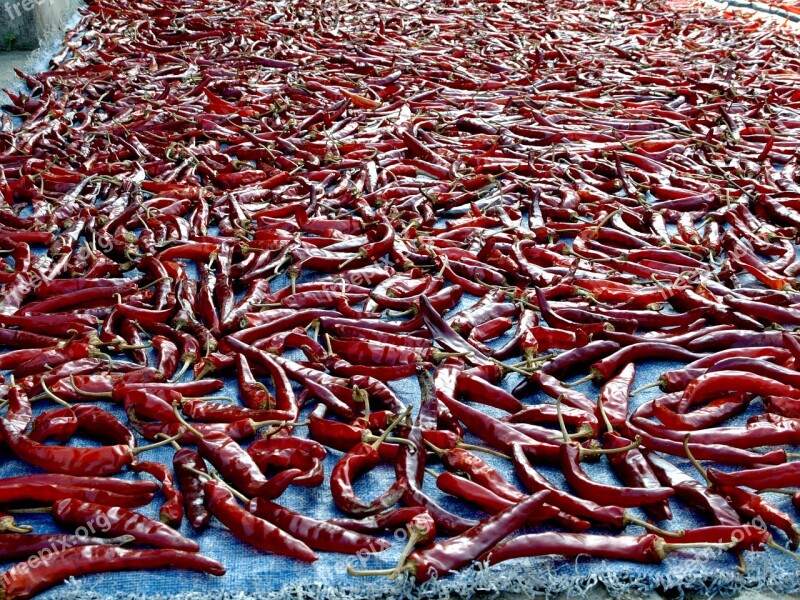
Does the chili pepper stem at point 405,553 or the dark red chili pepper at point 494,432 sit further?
the dark red chili pepper at point 494,432

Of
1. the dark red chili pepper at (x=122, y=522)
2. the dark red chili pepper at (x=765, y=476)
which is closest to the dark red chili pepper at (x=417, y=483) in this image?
the dark red chili pepper at (x=122, y=522)

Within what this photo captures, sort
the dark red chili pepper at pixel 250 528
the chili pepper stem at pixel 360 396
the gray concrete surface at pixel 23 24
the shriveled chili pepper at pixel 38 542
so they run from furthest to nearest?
the gray concrete surface at pixel 23 24 → the chili pepper stem at pixel 360 396 → the dark red chili pepper at pixel 250 528 → the shriveled chili pepper at pixel 38 542

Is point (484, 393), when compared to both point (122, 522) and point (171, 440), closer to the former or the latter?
point (171, 440)

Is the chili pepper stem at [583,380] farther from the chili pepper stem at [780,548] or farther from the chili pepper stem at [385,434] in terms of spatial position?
the chili pepper stem at [780,548]

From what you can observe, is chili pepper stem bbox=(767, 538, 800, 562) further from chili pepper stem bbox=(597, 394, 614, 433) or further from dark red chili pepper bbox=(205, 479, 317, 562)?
dark red chili pepper bbox=(205, 479, 317, 562)

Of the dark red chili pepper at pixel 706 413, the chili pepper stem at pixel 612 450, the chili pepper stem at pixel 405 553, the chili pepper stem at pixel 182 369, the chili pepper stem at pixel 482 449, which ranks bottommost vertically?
the dark red chili pepper at pixel 706 413

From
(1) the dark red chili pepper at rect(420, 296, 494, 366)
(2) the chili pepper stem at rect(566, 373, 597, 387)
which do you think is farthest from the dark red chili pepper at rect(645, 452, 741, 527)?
(1) the dark red chili pepper at rect(420, 296, 494, 366)

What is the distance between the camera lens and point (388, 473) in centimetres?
311

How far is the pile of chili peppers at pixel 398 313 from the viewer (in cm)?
281

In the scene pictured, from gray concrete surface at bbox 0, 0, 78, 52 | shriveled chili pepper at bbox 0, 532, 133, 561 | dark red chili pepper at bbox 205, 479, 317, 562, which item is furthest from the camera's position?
gray concrete surface at bbox 0, 0, 78, 52

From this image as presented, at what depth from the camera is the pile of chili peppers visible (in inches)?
111

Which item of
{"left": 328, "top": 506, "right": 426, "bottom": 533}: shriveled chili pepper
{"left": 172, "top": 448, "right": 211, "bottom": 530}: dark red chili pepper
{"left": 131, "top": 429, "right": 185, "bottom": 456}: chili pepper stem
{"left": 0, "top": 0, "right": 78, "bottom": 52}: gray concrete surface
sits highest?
{"left": 0, "top": 0, "right": 78, "bottom": 52}: gray concrete surface

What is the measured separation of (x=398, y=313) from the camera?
410 cm

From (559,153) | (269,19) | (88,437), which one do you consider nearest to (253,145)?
(559,153)
